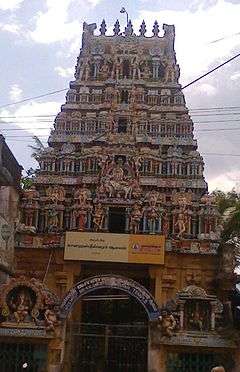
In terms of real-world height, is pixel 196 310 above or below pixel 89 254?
below

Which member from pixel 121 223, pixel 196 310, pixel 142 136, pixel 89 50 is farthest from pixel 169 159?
pixel 196 310

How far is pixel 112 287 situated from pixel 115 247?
23.3ft

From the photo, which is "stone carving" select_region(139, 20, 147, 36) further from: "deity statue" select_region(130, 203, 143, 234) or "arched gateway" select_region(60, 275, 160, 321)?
"arched gateway" select_region(60, 275, 160, 321)


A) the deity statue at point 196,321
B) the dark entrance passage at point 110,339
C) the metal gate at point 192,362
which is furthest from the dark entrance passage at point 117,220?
the metal gate at point 192,362

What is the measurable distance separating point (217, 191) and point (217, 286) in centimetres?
1126

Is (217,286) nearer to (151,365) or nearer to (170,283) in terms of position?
(170,283)

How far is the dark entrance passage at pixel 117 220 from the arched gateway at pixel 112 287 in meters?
9.82

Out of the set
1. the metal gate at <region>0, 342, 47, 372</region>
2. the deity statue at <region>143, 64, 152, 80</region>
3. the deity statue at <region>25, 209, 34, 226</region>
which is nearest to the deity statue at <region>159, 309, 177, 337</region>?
the metal gate at <region>0, 342, 47, 372</region>

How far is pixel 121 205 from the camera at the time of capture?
2736 centimetres

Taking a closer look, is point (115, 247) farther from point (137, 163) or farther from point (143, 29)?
point (143, 29)

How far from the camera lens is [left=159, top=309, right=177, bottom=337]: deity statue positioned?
16750 millimetres

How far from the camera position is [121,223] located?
2814 cm

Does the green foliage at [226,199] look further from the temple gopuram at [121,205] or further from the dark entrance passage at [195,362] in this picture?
the dark entrance passage at [195,362]

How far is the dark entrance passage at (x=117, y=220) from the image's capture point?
90.6ft
